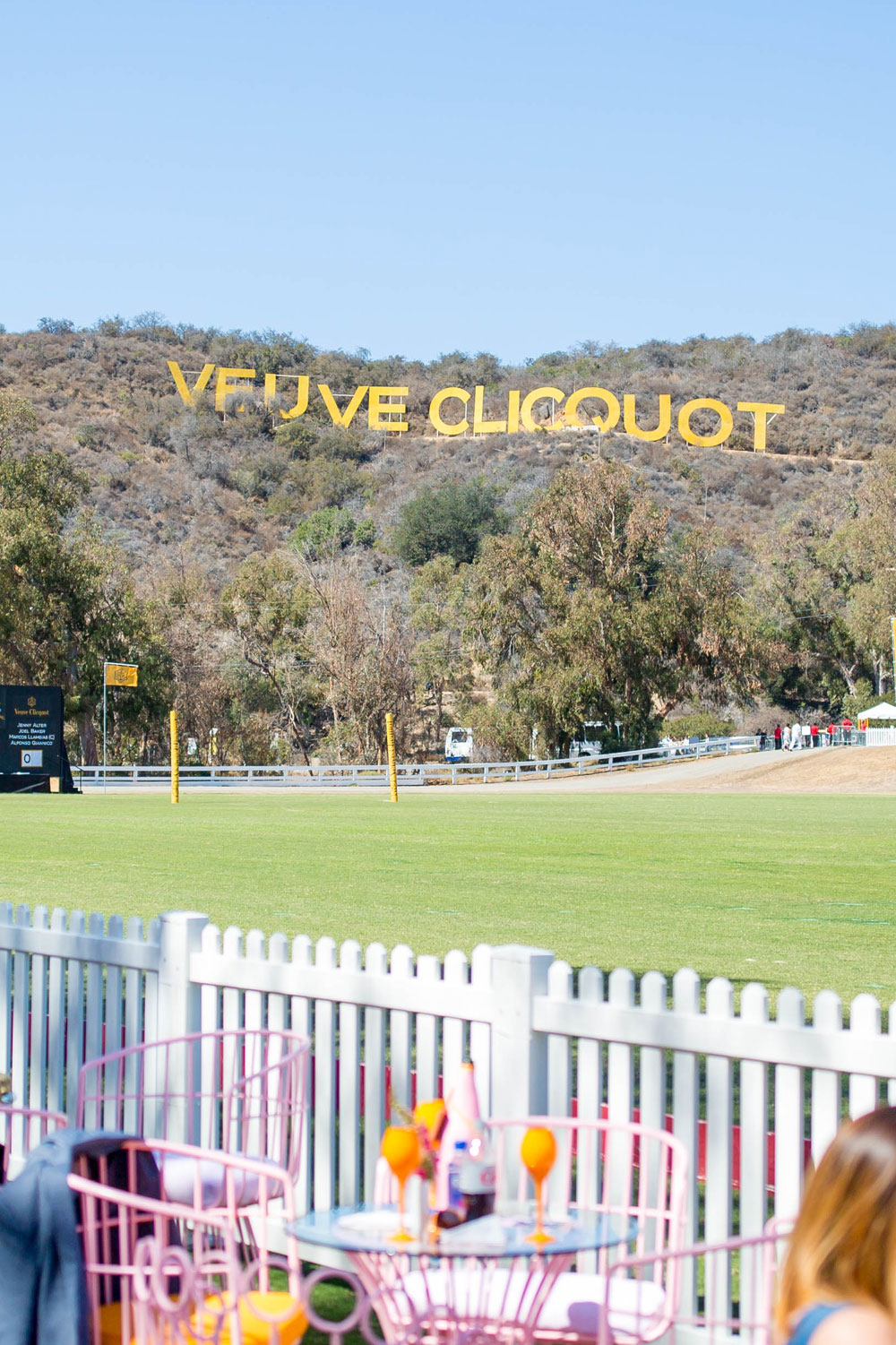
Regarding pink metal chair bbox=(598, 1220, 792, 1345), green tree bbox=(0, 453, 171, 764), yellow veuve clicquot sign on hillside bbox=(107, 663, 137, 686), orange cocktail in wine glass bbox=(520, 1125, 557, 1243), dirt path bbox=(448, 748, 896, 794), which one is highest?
green tree bbox=(0, 453, 171, 764)

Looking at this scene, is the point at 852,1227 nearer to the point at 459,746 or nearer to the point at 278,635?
the point at 459,746

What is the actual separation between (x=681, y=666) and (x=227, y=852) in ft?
173

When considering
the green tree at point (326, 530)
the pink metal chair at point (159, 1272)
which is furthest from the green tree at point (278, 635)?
the pink metal chair at point (159, 1272)

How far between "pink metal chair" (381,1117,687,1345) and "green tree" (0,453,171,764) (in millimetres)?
60316

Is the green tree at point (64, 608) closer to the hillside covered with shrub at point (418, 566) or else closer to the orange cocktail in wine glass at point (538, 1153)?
the hillside covered with shrub at point (418, 566)

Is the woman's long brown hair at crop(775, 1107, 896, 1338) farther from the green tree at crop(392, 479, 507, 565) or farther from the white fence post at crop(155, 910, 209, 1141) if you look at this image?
the green tree at crop(392, 479, 507, 565)

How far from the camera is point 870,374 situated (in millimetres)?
166750

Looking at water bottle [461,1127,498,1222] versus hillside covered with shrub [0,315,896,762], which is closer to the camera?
water bottle [461,1127,498,1222]

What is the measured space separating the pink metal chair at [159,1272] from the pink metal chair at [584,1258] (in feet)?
1.11

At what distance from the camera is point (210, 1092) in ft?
20.0

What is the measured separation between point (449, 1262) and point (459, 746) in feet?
245

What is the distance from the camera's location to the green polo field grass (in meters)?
13.8

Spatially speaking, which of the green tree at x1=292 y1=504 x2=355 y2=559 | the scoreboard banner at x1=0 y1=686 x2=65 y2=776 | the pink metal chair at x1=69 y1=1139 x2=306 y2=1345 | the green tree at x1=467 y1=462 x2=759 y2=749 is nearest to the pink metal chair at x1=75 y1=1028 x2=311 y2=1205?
the pink metal chair at x1=69 y1=1139 x2=306 y2=1345

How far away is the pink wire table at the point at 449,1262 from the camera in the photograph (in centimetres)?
342
